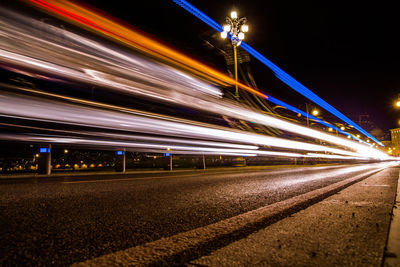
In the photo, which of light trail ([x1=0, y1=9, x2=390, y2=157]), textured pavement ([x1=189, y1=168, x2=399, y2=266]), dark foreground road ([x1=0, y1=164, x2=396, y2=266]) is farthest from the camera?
light trail ([x1=0, y1=9, x2=390, y2=157])

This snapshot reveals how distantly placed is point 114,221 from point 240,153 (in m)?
17.5

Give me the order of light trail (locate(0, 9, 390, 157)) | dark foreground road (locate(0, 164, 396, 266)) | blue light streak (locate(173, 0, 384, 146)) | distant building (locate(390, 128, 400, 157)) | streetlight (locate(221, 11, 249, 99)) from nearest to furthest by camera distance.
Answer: dark foreground road (locate(0, 164, 396, 266)) → light trail (locate(0, 9, 390, 157)) → blue light streak (locate(173, 0, 384, 146)) → streetlight (locate(221, 11, 249, 99)) → distant building (locate(390, 128, 400, 157))

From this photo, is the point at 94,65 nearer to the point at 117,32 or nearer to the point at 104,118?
the point at 117,32

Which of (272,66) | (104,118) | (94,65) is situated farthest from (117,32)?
(272,66)

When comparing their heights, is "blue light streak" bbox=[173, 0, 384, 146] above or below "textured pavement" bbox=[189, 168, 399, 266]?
above

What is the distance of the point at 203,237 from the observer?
6.09 ft

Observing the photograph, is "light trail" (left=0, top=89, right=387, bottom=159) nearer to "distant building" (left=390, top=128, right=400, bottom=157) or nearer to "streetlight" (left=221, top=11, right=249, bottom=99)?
"streetlight" (left=221, top=11, right=249, bottom=99)

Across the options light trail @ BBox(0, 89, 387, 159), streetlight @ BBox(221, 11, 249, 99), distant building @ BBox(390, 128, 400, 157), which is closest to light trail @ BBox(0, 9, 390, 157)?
light trail @ BBox(0, 89, 387, 159)

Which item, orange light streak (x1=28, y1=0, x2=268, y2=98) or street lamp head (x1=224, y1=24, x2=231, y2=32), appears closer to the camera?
orange light streak (x1=28, y1=0, x2=268, y2=98)

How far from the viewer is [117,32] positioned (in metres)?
8.97

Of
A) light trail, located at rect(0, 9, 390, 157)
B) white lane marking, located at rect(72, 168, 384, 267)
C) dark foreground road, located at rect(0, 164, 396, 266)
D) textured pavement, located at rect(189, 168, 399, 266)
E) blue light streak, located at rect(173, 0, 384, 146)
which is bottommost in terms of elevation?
dark foreground road, located at rect(0, 164, 396, 266)

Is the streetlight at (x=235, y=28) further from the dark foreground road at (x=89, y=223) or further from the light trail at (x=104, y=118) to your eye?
the dark foreground road at (x=89, y=223)

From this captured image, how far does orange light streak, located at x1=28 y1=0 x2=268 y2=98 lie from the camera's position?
23.5ft

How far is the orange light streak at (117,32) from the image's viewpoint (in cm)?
715
